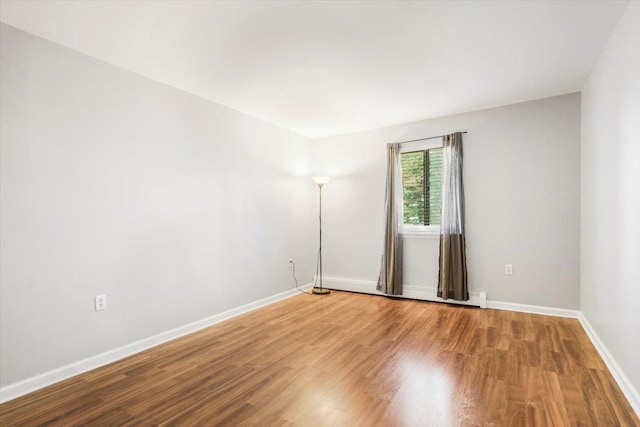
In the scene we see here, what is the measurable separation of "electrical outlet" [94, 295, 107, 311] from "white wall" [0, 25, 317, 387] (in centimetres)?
5

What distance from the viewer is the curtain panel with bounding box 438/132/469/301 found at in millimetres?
4023

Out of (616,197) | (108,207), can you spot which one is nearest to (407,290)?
(616,197)

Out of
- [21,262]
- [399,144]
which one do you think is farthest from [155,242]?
[399,144]

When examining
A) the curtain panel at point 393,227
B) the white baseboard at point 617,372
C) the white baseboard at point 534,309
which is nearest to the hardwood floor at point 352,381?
the white baseboard at point 617,372

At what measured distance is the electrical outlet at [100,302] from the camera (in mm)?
2559

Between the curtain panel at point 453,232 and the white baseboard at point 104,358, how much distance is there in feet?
8.28

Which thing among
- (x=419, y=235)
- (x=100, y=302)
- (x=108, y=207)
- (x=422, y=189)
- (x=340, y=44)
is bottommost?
(x=100, y=302)

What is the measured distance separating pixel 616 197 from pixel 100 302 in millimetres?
3958

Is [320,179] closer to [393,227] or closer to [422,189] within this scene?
[393,227]

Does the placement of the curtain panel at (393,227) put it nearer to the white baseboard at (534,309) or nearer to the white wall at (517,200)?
the white wall at (517,200)

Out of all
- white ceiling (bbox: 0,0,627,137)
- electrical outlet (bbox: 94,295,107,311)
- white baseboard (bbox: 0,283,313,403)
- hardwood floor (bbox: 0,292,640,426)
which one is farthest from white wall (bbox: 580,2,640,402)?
electrical outlet (bbox: 94,295,107,311)

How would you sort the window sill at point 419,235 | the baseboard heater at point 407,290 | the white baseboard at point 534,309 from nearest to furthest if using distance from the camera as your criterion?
the white baseboard at point 534,309
the baseboard heater at point 407,290
the window sill at point 419,235

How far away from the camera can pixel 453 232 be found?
4.07 m

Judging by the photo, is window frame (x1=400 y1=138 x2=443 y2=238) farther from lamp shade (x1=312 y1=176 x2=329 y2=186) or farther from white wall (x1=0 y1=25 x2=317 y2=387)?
white wall (x1=0 y1=25 x2=317 y2=387)
